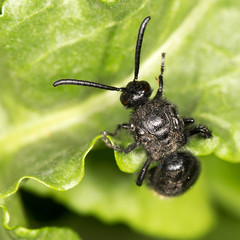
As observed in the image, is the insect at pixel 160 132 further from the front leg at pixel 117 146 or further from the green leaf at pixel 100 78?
the green leaf at pixel 100 78

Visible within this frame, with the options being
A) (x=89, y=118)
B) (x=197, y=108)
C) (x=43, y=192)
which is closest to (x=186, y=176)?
(x=197, y=108)

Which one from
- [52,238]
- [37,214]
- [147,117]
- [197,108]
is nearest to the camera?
[52,238]

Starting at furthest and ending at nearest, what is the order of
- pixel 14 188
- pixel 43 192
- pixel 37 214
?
pixel 37 214 → pixel 43 192 → pixel 14 188

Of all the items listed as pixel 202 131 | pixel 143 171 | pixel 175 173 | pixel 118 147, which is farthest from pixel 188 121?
pixel 118 147

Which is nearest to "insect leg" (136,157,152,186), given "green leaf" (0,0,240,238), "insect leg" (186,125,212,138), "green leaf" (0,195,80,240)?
"green leaf" (0,0,240,238)

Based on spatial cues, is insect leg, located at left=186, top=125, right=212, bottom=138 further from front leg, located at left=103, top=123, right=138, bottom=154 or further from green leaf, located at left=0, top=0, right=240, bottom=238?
front leg, located at left=103, top=123, right=138, bottom=154

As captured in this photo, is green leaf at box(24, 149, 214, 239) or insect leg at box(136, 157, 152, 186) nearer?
insect leg at box(136, 157, 152, 186)

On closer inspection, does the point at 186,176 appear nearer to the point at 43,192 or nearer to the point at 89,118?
the point at 89,118

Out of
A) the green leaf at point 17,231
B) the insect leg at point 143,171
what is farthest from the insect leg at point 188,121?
the green leaf at point 17,231
